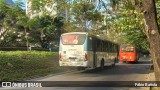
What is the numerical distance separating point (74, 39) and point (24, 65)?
12.3 ft

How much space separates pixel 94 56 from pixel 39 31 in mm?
26533

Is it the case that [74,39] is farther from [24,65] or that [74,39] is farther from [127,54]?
[127,54]

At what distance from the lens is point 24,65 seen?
22969mm

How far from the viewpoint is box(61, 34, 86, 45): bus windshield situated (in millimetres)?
23578

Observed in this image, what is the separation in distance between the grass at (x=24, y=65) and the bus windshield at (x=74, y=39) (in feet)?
7.53

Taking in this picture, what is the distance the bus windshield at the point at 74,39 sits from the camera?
77.4 feet

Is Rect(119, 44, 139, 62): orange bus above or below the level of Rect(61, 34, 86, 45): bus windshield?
below

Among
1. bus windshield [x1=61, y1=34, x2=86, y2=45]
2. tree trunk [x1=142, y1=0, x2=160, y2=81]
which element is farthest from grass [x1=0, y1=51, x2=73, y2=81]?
tree trunk [x1=142, y1=0, x2=160, y2=81]

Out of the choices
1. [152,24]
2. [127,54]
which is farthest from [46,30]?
[152,24]

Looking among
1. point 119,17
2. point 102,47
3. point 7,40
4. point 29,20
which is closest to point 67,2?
point 119,17

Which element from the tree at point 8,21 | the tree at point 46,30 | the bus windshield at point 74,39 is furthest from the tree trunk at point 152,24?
the tree at point 46,30

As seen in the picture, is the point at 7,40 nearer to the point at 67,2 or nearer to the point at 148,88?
the point at 67,2

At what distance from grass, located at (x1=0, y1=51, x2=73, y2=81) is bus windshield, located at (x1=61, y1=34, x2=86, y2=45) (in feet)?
7.53

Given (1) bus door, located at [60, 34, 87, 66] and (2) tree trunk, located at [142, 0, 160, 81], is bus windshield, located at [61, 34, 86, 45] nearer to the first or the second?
(1) bus door, located at [60, 34, 87, 66]
